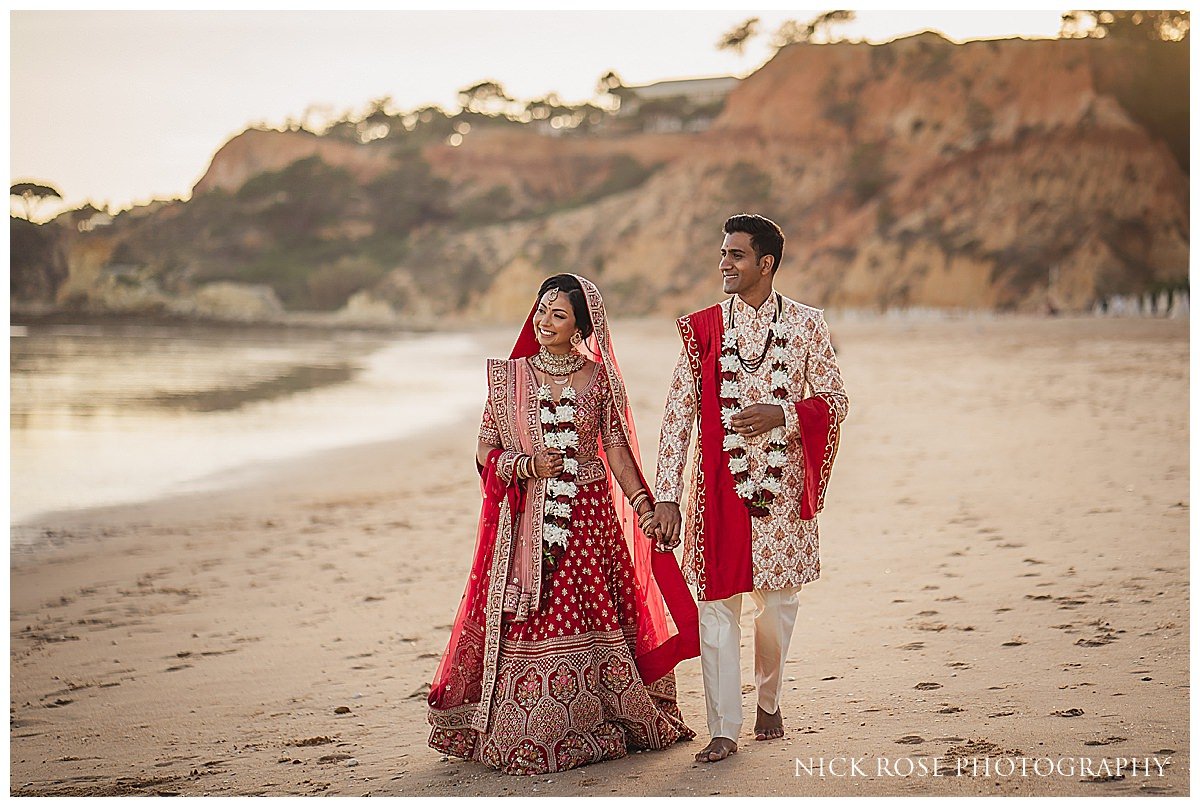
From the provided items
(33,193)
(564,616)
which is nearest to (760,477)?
(564,616)

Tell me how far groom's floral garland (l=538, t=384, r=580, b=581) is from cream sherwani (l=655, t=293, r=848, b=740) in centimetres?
27

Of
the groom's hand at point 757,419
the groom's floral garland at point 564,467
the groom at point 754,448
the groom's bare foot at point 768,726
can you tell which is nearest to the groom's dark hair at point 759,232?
the groom at point 754,448

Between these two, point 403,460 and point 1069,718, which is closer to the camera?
point 1069,718

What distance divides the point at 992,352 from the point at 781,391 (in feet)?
49.9

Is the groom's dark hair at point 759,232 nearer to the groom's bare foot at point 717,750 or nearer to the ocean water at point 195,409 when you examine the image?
the groom's bare foot at point 717,750

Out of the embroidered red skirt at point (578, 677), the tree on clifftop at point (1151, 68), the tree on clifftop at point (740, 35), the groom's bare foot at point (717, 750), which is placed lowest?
the groom's bare foot at point (717, 750)

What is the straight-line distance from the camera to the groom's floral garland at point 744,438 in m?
3.60

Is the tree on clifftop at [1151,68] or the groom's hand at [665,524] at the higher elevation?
the tree on clifftop at [1151,68]

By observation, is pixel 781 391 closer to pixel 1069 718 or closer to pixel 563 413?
pixel 563 413

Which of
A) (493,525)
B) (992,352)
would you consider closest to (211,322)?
(992,352)

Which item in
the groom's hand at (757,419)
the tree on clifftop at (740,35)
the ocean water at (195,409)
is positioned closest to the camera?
the groom's hand at (757,419)

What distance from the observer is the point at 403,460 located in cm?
1088

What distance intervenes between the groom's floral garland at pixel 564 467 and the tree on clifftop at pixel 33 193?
2898 cm

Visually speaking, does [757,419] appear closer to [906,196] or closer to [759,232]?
[759,232]
